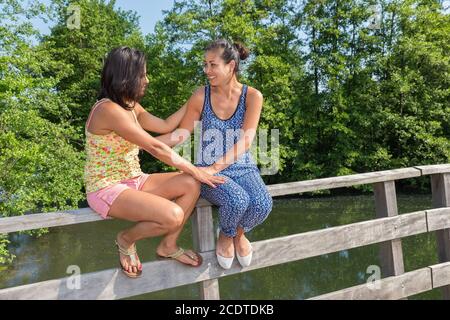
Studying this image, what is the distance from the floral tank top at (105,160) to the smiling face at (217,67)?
0.54 m

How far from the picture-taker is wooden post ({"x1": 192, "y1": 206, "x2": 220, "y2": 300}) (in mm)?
2404

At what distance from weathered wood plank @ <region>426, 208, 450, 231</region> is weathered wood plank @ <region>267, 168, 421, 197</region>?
0.99 ft

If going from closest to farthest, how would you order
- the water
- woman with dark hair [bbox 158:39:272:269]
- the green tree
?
woman with dark hair [bbox 158:39:272:269], the water, the green tree

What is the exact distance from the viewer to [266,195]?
2375 mm

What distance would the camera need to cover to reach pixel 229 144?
8.05 ft

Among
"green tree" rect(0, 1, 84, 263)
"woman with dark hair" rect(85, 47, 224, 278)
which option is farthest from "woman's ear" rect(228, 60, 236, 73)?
"green tree" rect(0, 1, 84, 263)

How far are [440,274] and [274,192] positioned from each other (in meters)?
1.48

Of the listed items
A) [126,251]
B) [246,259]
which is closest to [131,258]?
[126,251]

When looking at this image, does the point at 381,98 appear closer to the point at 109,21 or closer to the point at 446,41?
the point at 446,41

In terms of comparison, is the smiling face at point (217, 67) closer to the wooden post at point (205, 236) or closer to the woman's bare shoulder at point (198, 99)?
the woman's bare shoulder at point (198, 99)

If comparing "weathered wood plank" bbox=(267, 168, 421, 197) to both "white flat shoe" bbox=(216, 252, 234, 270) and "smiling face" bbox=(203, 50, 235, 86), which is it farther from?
"smiling face" bbox=(203, 50, 235, 86)

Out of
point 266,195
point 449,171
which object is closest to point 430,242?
point 449,171

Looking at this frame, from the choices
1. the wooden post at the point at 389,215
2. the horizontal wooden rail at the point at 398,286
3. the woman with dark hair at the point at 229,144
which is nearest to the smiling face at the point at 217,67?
the woman with dark hair at the point at 229,144
